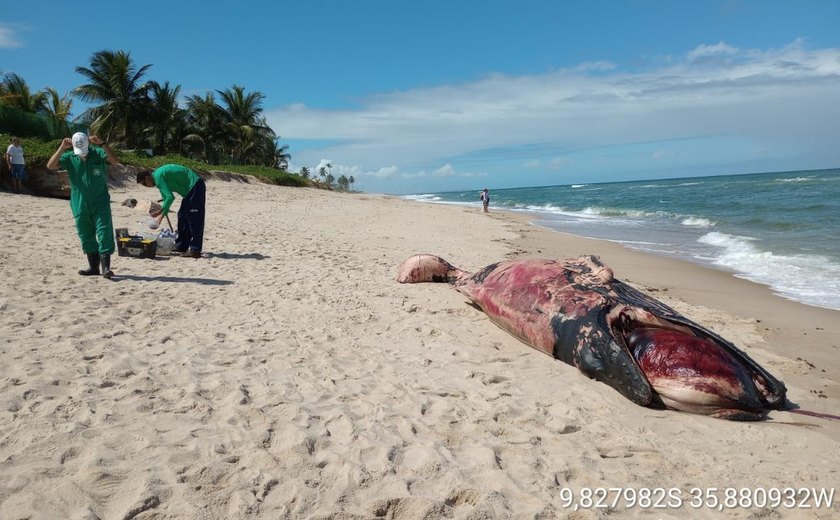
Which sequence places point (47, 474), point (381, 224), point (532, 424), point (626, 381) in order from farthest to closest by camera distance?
point (381, 224)
point (626, 381)
point (532, 424)
point (47, 474)

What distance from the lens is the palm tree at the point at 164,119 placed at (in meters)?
30.5

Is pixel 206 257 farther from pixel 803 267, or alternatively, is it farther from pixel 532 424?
pixel 803 267

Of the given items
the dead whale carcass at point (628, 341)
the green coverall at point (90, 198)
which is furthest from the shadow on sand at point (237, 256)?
the dead whale carcass at point (628, 341)

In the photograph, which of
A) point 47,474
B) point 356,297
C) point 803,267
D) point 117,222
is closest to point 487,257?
point 356,297

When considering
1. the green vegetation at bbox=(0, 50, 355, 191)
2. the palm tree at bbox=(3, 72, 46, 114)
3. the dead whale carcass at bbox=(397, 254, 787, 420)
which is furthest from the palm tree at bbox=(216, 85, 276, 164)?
the dead whale carcass at bbox=(397, 254, 787, 420)

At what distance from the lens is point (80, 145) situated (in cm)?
591

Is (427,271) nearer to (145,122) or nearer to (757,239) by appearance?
(757,239)

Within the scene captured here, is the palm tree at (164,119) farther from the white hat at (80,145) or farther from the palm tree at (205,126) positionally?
the white hat at (80,145)

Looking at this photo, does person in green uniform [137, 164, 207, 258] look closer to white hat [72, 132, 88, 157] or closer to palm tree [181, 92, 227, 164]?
white hat [72, 132, 88, 157]

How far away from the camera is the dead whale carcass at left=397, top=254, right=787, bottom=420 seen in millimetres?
3697

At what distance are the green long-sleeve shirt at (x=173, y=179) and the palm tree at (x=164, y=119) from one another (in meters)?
26.1

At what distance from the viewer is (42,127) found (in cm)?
1922

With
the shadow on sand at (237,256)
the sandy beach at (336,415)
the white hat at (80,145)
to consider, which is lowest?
the sandy beach at (336,415)

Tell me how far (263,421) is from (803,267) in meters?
11.1
